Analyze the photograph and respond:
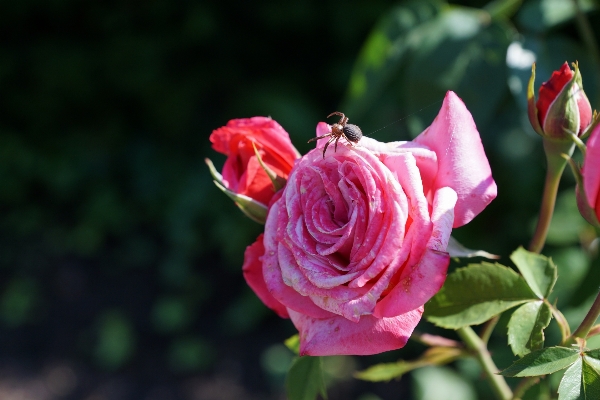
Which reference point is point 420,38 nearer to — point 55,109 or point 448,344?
point 448,344

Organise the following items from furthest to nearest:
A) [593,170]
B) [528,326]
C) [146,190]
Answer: [146,190], [528,326], [593,170]

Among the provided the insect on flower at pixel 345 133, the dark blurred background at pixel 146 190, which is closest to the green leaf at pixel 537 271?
the insect on flower at pixel 345 133

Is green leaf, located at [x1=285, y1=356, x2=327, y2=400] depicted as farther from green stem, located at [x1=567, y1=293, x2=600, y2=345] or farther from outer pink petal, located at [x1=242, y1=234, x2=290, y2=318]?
green stem, located at [x1=567, y1=293, x2=600, y2=345]

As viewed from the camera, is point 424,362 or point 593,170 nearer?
point 593,170

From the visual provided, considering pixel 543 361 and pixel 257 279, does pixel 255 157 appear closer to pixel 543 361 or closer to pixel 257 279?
pixel 257 279

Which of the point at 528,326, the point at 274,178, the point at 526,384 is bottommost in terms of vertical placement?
the point at 526,384

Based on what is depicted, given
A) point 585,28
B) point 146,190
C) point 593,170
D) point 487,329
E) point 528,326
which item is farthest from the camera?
point 146,190

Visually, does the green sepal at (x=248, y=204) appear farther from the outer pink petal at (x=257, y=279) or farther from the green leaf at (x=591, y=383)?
the green leaf at (x=591, y=383)

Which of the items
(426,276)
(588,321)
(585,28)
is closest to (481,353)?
(588,321)

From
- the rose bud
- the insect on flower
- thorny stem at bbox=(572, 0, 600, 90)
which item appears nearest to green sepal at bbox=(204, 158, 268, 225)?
the rose bud

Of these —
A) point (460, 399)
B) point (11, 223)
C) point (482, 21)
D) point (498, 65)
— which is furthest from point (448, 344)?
point (11, 223)
